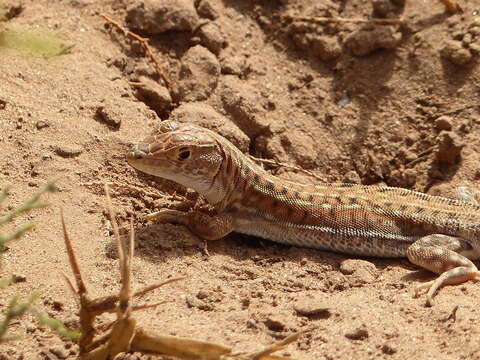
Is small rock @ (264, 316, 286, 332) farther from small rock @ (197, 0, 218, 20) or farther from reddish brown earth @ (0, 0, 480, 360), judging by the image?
small rock @ (197, 0, 218, 20)

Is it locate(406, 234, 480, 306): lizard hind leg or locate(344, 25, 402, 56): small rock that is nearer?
locate(406, 234, 480, 306): lizard hind leg

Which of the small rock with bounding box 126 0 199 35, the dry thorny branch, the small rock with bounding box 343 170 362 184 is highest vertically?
the small rock with bounding box 126 0 199 35

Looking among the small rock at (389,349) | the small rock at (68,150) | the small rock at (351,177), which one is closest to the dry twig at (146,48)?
the small rock at (68,150)

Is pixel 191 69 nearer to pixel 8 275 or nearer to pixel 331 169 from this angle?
pixel 331 169

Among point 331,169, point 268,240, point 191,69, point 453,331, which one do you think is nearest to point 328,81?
point 331,169

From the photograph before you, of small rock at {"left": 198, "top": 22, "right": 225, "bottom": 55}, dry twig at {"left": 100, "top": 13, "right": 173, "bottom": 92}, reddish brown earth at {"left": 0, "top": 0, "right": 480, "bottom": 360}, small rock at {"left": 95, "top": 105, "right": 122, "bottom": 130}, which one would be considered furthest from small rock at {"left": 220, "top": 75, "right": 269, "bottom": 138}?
small rock at {"left": 95, "top": 105, "right": 122, "bottom": 130}

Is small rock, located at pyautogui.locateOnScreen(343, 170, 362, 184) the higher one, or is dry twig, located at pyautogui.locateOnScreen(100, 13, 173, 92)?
dry twig, located at pyautogui.locateOnScreen(100, 13, 173, 92)

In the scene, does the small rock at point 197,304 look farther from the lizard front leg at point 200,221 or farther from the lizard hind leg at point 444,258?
the lizard hind leg at point 444,258
